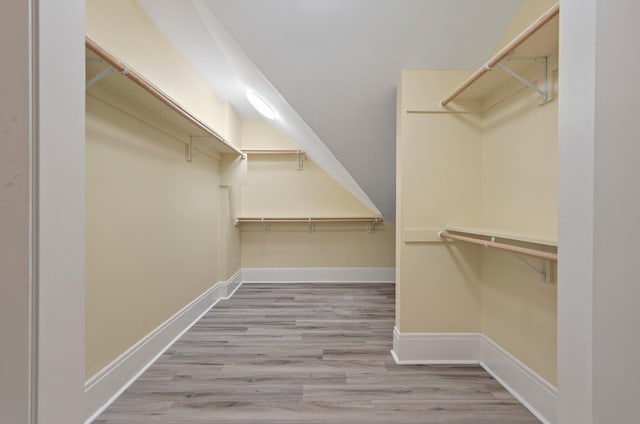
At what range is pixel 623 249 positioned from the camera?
0.71 metres

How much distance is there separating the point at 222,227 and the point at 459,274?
2741 mm

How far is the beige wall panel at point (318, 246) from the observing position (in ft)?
14.6

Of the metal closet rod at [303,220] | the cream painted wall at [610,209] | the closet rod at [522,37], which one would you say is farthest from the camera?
the metal closet rod at [303,220]

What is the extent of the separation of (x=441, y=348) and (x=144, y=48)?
297 cm

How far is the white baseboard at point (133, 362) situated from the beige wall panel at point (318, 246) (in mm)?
1436

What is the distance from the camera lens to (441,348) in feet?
6.95

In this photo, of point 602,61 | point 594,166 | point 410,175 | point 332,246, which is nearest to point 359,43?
point 410,175

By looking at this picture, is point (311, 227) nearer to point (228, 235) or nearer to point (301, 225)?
point (301, 225)

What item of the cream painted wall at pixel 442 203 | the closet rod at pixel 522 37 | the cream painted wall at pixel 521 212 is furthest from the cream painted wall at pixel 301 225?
the closet rod at pixel 522 37

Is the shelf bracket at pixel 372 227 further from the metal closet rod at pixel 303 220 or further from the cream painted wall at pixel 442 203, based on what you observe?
the cream painted wall at pixel 442 203

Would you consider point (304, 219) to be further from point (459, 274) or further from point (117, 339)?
point (117, 339)

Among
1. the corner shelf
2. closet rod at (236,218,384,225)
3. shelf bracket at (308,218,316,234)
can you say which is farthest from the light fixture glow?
the corner shelf

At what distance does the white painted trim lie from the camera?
1.52 meters

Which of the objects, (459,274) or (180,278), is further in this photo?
(180,278)
